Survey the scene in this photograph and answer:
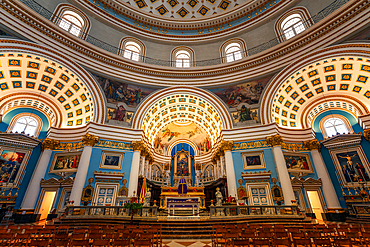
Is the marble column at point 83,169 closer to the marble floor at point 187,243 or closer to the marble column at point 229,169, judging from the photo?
the marble floor at point 187,243

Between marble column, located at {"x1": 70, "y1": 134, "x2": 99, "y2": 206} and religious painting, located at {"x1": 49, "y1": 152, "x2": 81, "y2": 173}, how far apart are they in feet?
3.98

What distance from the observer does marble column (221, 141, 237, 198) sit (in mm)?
15859

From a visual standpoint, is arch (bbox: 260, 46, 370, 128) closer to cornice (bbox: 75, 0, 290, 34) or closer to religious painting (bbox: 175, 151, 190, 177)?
cornice (bbox: 75, 0, 290, 34)

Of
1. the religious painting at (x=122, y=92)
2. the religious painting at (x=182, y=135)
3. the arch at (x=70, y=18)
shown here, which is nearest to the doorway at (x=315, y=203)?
the religious painting at (x=182, y=135)

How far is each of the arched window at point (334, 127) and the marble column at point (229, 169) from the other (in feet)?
33.5

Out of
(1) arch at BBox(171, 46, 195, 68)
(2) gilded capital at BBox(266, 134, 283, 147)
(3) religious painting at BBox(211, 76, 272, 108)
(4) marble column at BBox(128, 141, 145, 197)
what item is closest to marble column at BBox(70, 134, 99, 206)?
(4) marble column at BBox(128, 141, 145, 197)

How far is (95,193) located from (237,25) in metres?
22.9

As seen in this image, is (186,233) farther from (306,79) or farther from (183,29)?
(183,29)

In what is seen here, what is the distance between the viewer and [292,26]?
18.0m

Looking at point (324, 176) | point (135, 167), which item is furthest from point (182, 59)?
point (324, 176)

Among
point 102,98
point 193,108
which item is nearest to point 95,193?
point 102,98

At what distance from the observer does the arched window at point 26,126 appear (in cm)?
1706

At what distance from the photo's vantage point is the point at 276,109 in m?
18.2

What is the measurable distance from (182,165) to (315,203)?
50.8 ft
